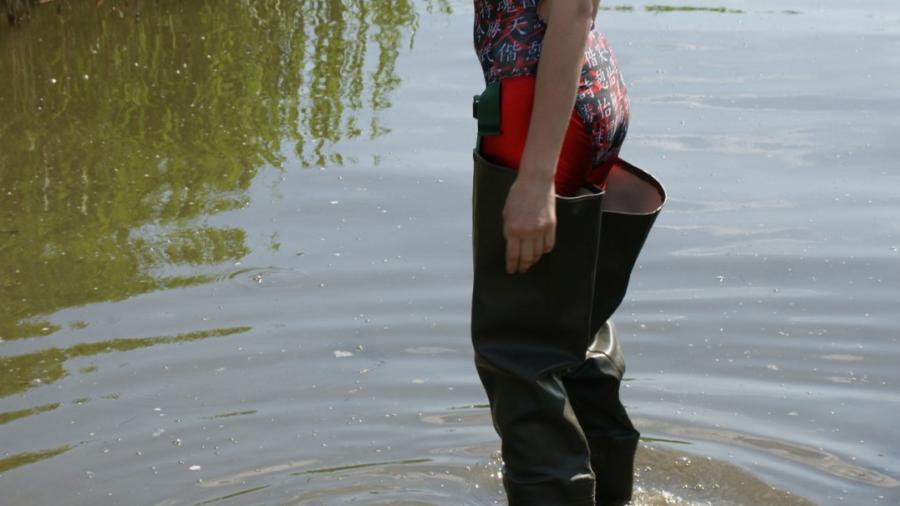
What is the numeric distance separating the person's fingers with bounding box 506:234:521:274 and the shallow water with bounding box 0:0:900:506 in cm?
81

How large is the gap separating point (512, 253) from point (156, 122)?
401 cm

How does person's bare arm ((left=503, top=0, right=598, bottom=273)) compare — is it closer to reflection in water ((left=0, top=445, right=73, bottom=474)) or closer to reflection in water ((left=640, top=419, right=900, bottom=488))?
reflection in water ((left=640, top=419, right=900, bottom=488))

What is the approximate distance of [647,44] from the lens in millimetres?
7941

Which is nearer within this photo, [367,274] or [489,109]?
[489,109]

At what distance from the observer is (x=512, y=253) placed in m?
2.75

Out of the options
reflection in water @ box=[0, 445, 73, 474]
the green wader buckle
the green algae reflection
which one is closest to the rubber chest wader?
the green wader buckle

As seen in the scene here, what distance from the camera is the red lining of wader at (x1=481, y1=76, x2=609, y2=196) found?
2.72 meters

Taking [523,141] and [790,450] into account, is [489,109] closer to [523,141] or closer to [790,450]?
[523,141]

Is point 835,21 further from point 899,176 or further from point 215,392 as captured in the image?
point 215,392

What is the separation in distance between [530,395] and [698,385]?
1319 mm

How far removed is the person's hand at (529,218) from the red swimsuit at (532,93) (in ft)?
0.33

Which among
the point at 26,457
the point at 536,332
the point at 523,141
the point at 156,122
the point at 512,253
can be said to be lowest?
the point at 26,457

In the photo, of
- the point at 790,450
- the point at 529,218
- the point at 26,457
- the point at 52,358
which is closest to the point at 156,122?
the point at 52,358

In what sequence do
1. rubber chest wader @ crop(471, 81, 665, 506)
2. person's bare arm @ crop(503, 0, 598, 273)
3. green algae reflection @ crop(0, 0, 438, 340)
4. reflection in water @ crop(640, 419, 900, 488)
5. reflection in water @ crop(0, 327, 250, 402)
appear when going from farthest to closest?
green algae reflection @ crop(0, 0, 438, 340) < reflection in water @ crop(0, 327, 250, 402) < reflection in water @ crop(640, 419, 900, 488) < rubber chest wader @ crop(471, 81, 665, 506) < person's bare arm @ crop(503, 0, 598, 273)
